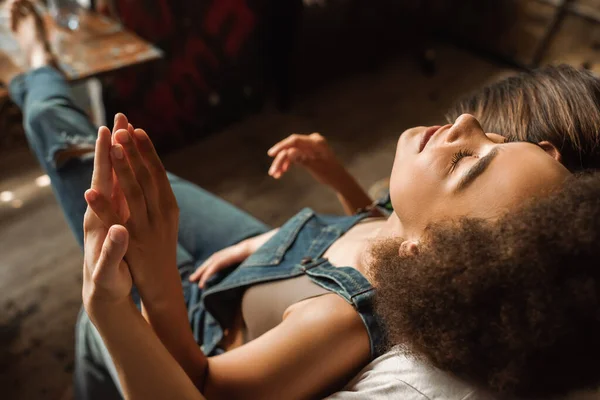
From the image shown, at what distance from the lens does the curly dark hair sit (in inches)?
19.5

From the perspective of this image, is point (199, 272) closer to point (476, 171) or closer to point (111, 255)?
point (111, 255)

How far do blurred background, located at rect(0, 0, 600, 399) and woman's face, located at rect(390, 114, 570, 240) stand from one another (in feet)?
2.74

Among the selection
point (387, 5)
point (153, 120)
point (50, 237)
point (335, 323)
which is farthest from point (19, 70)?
point (387, 5)

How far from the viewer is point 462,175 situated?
24.5 inches

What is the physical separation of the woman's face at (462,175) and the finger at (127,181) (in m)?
0.35

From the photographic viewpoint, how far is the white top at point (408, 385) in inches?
21.9

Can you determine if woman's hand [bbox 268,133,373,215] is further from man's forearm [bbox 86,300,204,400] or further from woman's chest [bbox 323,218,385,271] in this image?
man's forearm [bbox 86,300,204,400]

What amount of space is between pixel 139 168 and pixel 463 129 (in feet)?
1.50

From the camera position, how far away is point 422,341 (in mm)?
559

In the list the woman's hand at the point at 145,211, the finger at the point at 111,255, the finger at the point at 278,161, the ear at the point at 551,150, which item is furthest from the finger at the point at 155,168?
the ear at the point at 551,150

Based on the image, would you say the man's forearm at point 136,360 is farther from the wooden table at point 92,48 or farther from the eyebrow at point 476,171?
the wooden table at point 92,48

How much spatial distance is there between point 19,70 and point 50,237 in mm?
691

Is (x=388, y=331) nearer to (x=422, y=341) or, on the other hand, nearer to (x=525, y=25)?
(x=422, y=341)

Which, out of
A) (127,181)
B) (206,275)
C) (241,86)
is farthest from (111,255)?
(241,86)
